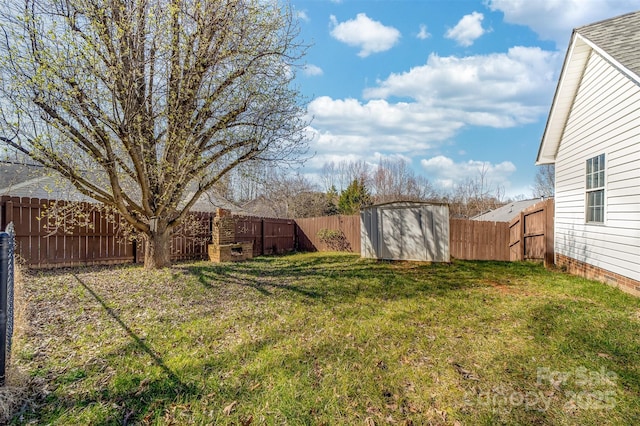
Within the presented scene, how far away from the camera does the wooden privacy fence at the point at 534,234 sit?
8.30m

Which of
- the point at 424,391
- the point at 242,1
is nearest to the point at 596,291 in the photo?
the point at 424,391

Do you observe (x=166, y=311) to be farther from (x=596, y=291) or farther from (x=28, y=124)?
(x=596, y=291)

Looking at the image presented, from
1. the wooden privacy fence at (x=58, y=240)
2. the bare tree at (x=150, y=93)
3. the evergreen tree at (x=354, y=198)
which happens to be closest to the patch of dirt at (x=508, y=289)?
the bare tree at (x=150, y=93)

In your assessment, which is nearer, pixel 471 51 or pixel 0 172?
pixel 471 51

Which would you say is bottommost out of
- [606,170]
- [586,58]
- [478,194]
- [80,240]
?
[80,240]

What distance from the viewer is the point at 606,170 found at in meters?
5.82

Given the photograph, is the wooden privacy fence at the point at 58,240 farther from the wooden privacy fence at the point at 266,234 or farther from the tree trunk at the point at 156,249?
the wooden privacy fence at the point at 266,234

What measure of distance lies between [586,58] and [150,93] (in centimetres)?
916

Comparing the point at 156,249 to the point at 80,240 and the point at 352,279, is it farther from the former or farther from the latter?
the point at 352,279

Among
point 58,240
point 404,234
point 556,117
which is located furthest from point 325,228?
point 58,240

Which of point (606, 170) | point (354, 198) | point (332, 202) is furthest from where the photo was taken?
point (332, 202)

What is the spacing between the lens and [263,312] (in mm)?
4629

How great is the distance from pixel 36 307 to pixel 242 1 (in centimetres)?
649

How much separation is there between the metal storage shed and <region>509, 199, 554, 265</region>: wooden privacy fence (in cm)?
246
